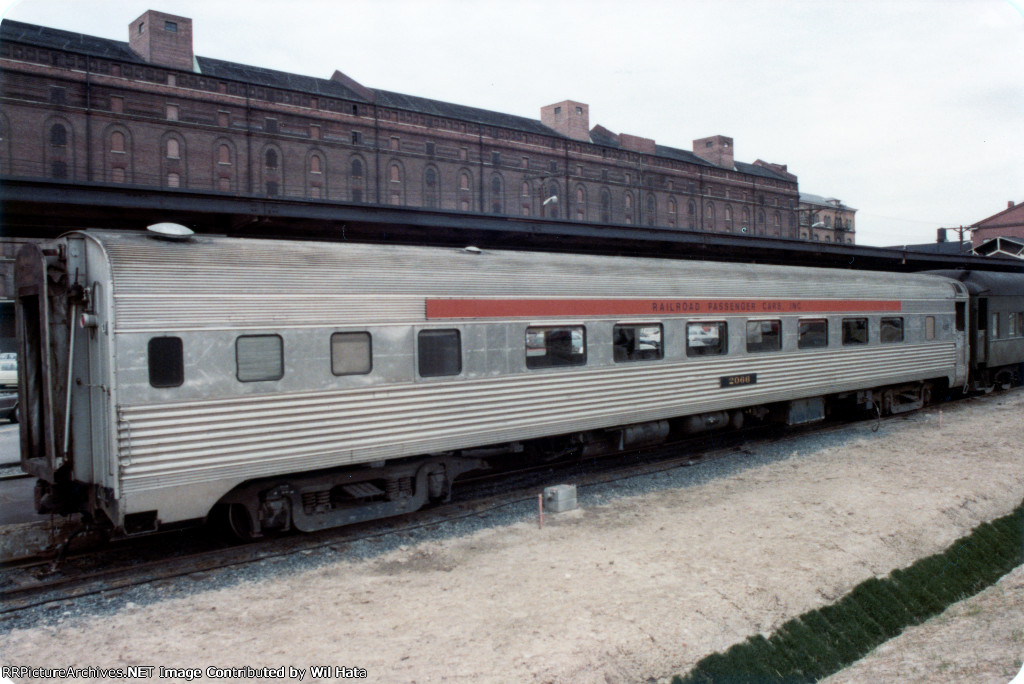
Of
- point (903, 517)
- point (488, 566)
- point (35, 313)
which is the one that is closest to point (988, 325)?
point (903, 517)

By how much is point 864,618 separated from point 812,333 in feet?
26.7

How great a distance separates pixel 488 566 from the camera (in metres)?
7.96

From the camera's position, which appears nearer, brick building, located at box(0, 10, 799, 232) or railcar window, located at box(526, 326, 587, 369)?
railcar window, located at box(526, 326, 587, 369)

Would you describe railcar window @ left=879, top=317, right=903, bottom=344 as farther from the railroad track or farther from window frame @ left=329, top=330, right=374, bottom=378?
window frame @ left=329, top=330, right=374, bottom=378

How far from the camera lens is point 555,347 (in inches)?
415

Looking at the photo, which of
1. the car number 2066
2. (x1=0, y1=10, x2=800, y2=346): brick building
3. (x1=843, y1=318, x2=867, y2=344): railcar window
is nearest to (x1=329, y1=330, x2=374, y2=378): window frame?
the car number 2066

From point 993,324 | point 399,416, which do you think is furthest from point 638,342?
point 993,324

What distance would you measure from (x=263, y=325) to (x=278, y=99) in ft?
159

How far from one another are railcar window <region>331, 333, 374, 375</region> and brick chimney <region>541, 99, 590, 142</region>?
64.5 meters

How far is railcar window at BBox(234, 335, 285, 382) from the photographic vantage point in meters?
7.82

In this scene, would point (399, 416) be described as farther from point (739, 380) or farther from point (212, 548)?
point (739, 380)

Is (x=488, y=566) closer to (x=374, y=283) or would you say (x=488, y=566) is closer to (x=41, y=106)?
(x=374, y=283)

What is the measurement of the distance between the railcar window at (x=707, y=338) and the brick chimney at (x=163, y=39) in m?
46.8

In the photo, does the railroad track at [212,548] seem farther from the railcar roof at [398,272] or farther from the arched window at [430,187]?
the arched window at [430,187]
